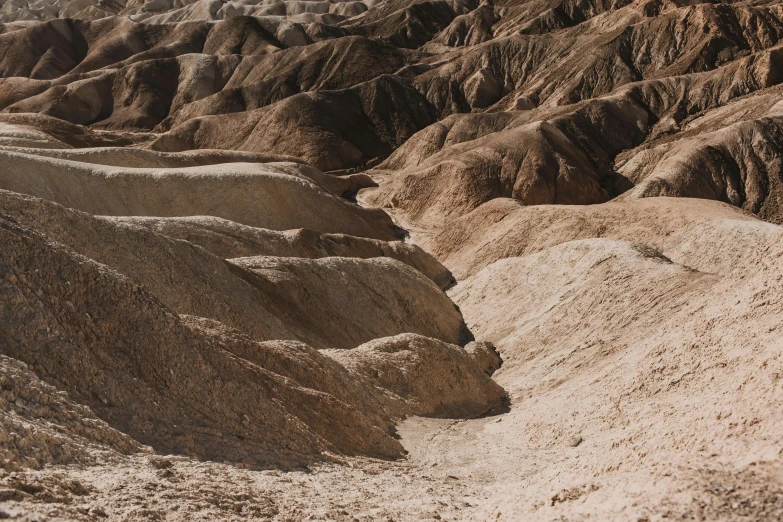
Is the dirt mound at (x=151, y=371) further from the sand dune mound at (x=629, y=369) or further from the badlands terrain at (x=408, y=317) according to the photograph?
the sand dune mound at (x=629, y=369)

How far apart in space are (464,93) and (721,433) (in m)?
63.9

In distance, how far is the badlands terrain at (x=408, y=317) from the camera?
23.5 ft

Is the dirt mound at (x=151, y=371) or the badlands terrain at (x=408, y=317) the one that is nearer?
the badlands terrain at (x=408, y=317)

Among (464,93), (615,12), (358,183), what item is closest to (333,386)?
(358,183)

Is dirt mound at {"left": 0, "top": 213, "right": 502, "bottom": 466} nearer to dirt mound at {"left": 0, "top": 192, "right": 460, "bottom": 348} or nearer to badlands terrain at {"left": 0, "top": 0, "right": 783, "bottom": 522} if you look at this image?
badlands terrain at {"left": 0, "top": 0, "right": 783, "bottom": 522}

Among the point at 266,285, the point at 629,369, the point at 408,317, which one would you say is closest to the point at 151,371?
the point at 629,369

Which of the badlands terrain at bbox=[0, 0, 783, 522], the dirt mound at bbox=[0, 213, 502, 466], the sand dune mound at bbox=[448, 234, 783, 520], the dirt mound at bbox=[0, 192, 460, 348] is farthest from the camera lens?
the dirt mound at bbox=[0, 192, 460, 348]

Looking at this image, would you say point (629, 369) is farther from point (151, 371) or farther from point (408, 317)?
point (408, 317)

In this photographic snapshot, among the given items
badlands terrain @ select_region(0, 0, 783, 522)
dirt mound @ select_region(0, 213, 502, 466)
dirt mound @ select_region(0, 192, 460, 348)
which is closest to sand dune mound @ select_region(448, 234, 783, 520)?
badlands terrain @ select_region(0, 0, 783, 522)

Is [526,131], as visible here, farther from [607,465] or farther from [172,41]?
[172,41]

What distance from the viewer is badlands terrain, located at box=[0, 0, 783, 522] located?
7.15m

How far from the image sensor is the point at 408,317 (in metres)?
23.0

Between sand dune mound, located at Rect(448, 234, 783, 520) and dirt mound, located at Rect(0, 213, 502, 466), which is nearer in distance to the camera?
sand dune mound, located at Rect(448, 234, 783, 520)

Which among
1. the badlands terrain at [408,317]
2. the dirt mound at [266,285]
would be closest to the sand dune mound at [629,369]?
the badlands terrain at [408,317]
